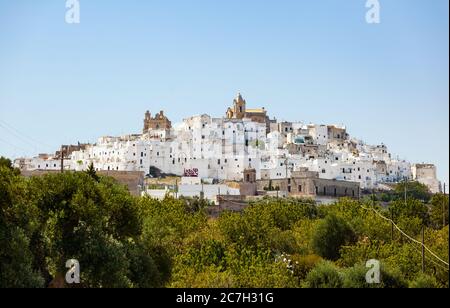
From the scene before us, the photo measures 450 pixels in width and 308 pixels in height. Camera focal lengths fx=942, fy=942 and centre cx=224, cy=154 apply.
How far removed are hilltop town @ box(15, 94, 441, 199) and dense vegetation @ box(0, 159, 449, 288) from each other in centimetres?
4066

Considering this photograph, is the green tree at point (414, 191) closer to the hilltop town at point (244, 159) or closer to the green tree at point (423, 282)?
the hilltop town at point (244, 159)

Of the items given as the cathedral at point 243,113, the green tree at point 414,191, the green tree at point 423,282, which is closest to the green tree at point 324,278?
the green tree at point 423,282

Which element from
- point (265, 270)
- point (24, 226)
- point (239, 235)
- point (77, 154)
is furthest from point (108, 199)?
point (77, 154)

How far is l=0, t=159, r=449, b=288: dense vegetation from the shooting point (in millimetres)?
21250

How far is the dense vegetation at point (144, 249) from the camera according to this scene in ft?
69.7

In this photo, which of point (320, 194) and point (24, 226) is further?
point (320, 194)

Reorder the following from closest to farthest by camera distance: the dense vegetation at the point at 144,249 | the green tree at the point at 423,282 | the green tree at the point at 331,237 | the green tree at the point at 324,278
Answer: the dense vegetation at the point at 144,249 < the green tree at the point at 423,282 < the green tree at the point at 324,278 < the green tree at the point at 331,237

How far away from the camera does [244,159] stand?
9112 cm

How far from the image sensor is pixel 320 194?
7881 cm

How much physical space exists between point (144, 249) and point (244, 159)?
66.1 meters

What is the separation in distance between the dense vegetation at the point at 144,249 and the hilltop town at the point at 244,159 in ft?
133

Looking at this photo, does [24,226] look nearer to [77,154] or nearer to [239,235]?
[239,235]

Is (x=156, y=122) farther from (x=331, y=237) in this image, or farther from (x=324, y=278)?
(x=324, y=278)

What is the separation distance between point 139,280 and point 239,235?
470 inches
